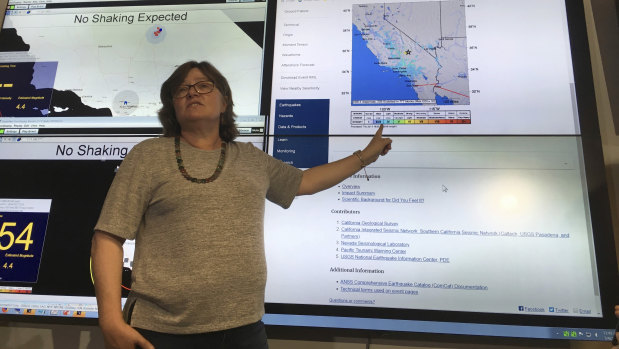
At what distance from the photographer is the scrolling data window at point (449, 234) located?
60.9 inches

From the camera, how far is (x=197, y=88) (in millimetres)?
1104

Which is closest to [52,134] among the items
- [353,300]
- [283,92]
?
[283,92]

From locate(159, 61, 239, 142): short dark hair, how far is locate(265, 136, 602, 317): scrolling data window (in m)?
0.62

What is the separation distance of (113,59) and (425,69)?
1538 millimetres

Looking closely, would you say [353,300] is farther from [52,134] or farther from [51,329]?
[52,134]

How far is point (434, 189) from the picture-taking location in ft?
5.45

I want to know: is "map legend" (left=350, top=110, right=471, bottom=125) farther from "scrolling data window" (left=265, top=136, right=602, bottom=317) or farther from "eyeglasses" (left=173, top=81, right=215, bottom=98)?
"eyeglasses" (left=173, top=81, right=215, bottom=98)

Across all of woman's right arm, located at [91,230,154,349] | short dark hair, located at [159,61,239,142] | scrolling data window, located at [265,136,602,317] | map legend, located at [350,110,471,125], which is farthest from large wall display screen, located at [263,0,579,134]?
woman's right arm, located at [91,230,154,349]

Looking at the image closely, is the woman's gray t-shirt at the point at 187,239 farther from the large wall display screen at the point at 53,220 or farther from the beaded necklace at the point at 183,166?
the large wall display screen at the point at 53,220

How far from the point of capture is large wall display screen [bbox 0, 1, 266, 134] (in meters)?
1.89

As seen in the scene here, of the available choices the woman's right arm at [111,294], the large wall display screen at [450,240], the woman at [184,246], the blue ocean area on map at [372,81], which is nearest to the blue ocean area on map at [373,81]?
the blue ocean area on map at [372,81]

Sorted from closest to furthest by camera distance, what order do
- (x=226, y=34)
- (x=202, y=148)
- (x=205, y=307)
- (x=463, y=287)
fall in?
1. (x=205, y=307)
2. (x=202, y=148)
3. (x=463, y=287)
4. (x=226, y=34)

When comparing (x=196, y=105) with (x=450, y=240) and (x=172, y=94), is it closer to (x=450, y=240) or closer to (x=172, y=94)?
(x=172, y=94)

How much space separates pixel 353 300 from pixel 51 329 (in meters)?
1.42
